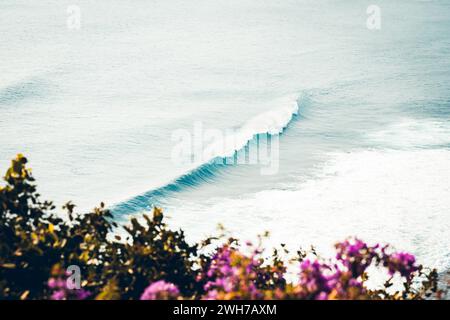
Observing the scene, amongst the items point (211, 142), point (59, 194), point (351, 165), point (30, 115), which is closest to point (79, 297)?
point (59, 194)

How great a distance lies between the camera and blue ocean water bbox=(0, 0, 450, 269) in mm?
17766

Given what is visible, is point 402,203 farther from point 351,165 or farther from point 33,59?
point 33,59

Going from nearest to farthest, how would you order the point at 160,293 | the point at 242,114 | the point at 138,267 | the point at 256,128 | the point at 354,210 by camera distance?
the point at 160,293
the point at 138,267
the point at 354,210
the point at 256,128
the point at 242,114

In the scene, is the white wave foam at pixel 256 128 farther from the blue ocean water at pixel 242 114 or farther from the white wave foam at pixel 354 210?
the white wave foam at pixel 354 210

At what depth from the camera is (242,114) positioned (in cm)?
2681

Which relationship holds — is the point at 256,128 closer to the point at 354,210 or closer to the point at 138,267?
the point at 354,210

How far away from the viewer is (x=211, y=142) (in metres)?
23.4

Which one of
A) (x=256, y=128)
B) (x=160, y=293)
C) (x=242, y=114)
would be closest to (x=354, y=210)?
(x=256, y=128)

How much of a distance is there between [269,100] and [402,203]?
12267mm

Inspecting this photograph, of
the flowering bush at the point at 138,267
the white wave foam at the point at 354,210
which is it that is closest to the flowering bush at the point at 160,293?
the flowering bush at the point at 138,267

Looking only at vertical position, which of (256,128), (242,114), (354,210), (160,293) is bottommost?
(160,293)

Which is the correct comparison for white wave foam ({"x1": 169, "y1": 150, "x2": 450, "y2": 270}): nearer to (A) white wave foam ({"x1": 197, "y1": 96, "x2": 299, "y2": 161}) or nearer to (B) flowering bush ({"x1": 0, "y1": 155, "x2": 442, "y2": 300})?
(A) white wave foam ({"x1": 197, "y1": 96, "x2": 299, "y2": 161})

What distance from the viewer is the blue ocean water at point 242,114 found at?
58.3ft

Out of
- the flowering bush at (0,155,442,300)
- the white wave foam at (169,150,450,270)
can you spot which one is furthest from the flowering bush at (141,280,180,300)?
the white wave foam at (169,150,450,270)
